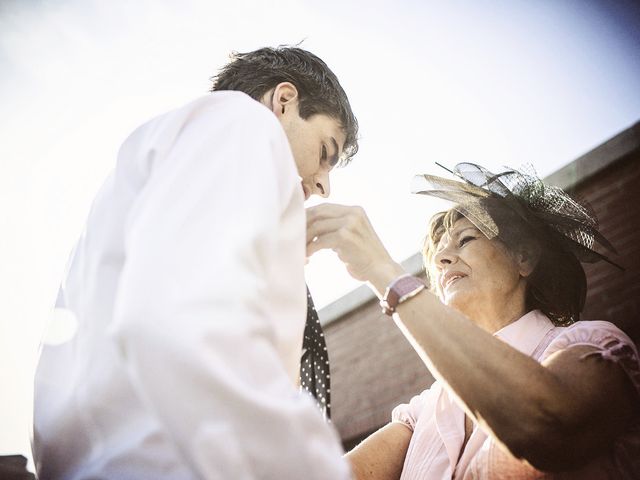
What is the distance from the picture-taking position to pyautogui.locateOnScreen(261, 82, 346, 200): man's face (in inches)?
66.3

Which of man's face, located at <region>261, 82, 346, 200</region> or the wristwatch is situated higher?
man's face, located at <region>261, 82, 346, 200</region>

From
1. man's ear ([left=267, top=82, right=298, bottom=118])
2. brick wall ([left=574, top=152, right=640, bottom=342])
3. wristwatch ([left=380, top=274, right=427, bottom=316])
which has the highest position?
man's ear ([left=267, top=82, right=298, bottom=118])

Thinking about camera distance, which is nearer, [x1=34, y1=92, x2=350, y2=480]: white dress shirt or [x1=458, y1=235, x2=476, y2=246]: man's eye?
[x1=34, y1=92, x2=350, y2=480]: white dress shirt

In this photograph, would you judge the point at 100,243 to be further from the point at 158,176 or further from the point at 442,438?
the point at 442,438

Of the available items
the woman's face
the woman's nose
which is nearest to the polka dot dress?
the woman's face

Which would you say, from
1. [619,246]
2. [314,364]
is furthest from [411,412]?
[619,246]

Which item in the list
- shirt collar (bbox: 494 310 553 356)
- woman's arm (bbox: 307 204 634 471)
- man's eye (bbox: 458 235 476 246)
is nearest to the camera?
woman's arm (bbox: 307 204 634 471)

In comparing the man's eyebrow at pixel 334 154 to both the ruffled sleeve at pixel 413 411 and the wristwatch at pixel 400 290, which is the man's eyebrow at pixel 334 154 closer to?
the wristwatch at pixel 400 290

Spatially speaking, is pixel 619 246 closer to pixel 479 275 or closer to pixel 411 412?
pixel 479 275

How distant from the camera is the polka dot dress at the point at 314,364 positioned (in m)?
1.58

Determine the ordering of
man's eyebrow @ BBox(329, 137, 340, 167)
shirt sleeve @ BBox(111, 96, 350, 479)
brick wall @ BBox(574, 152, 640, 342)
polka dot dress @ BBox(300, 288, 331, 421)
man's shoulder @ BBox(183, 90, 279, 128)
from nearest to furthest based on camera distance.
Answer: shirt sleeve @ BBox(111, 96, 350, 479), man's shoulder @ BBox(183, 90, 279, 128), polka dot dress @ BBox(300, 288, 331, 421), man's eyebrow @ BBox(329, 137, 340, 167), brick wall @ BBox(574, 152, 640, 342)

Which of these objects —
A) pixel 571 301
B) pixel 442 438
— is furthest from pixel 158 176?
pixel 571 301

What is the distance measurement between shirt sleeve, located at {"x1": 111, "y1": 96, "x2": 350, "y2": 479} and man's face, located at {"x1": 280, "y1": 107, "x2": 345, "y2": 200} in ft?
2.73

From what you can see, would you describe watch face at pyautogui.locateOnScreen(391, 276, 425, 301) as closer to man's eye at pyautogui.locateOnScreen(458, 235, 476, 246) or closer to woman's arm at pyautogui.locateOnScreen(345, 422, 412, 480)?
woman's arm at pyautogui.locateOnScreen(345, 422, 412, 480)
